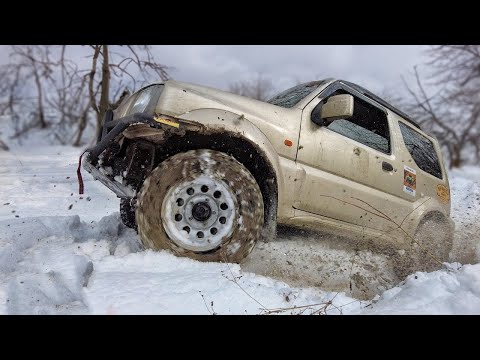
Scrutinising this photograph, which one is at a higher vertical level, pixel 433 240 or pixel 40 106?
pixel 40 106

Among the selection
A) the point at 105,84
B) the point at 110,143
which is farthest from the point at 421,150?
the point at 105,84

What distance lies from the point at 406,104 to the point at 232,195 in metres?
24.4

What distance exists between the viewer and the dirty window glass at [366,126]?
391 cm

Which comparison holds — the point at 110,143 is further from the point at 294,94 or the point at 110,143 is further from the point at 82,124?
the point at 82,124

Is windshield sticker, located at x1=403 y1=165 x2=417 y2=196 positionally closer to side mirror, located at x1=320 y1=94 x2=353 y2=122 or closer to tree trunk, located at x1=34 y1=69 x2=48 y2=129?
side mirror, located at x1=320 y1=94 x2=353 y2=122

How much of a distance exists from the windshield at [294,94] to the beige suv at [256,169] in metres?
0.02

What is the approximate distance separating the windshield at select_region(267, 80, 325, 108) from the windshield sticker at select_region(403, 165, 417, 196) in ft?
4.35

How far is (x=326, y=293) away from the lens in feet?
9.52

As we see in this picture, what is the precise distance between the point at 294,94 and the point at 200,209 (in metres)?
1.81

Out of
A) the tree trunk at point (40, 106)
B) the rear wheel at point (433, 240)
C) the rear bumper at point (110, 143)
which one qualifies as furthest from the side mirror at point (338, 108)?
the tree trunk at point (40, 106)

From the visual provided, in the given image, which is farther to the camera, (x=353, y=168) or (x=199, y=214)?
→ (x=353, y=168)

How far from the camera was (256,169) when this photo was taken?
11.3 feet

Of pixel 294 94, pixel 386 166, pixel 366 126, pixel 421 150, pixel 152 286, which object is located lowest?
pixel 152 286
